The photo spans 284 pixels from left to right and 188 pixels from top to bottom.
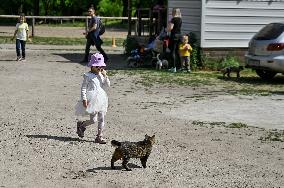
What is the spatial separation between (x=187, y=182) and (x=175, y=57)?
11.9m

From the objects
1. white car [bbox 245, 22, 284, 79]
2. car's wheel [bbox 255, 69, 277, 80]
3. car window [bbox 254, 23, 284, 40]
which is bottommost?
car's wheel [bbox 255, 69, 277, 80]

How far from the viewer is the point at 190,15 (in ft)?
64.8

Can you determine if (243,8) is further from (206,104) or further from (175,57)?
(206,104)

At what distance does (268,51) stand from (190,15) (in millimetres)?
4382

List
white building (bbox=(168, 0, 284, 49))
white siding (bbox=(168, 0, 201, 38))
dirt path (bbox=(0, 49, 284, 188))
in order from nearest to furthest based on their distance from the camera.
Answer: dirt path (bbox=(0, 49, 284, 188))
white building (bbox=(168, 0, 284, 49))
white siding (bbox=(168, 0, 201, 38))

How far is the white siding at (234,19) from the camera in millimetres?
18756

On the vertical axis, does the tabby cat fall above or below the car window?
below

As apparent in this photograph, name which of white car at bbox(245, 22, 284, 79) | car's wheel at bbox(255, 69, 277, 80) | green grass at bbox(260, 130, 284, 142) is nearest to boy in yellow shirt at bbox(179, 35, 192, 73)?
white car at bbox(245, 22, 284, 79)

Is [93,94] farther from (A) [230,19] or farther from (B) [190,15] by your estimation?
(B) [190,15]

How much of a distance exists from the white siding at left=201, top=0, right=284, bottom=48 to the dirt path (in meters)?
4.21

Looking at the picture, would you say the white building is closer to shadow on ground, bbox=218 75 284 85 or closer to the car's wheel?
shadow on ground, bbox=218 75 284 85

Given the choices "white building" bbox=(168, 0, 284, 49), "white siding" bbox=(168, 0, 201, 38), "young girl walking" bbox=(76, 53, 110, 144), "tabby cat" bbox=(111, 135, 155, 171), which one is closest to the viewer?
"tabby cat" bbox=(111, 135, 155, 171)

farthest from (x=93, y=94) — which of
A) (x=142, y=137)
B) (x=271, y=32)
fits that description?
(x=271, y=32)

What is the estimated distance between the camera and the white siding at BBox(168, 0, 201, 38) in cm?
1908
